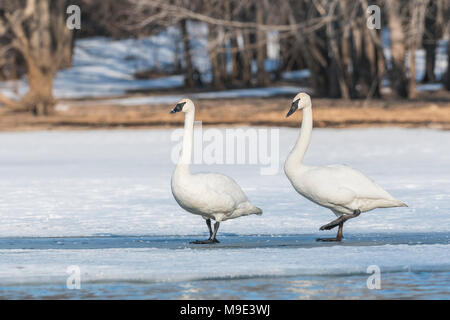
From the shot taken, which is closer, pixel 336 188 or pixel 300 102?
pixel 336 188

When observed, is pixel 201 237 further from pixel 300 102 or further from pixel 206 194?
pixel 300 102

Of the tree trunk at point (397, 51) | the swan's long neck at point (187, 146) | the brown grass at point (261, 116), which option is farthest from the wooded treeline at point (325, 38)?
the swan's long neck at point (187, 146)

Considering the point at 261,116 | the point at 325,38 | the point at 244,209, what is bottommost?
the point at 261,116

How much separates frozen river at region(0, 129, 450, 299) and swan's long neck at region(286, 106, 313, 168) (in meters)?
0.75

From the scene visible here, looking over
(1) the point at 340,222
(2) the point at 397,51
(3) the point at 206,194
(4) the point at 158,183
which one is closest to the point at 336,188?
(1) the point at 340,222

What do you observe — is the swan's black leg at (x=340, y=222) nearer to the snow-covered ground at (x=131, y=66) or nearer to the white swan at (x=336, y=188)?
the white swan at (x=336, y=188)

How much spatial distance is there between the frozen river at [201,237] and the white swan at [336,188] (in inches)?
13.4

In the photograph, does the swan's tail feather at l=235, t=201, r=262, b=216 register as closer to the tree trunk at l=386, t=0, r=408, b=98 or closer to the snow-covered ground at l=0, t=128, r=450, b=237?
the snow-covered ground at l=0, t=128, r=450, b=237

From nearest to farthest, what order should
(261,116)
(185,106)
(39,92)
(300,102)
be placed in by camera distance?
1. (185,106)
2. (300,102)
3. (261,116)
4. (39,92)

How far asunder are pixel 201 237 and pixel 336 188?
165 centimetres

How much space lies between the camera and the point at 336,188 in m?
9.66

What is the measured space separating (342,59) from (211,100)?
6292 millimetres
